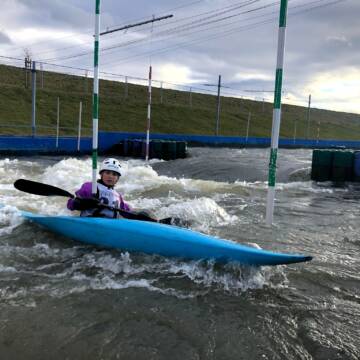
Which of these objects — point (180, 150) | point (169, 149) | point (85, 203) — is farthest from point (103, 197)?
point (180, 150)

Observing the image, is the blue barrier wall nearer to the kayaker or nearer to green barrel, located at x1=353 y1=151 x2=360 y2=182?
green barrel, located at x1=353 y1=151 x2=360 y2=182

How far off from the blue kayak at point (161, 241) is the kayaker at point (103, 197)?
0.16 metres

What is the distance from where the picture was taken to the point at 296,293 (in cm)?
376

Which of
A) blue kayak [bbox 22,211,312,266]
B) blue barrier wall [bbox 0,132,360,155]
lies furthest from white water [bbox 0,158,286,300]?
blue barrier wall [bbox 0,132,360,155]

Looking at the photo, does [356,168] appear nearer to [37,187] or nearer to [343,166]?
[343,166]

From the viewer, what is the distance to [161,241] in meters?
4.21

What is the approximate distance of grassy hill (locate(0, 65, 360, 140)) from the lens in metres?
27.3

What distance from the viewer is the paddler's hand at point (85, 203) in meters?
4.77

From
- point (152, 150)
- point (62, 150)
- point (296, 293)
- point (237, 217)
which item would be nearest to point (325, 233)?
point (237, 217)

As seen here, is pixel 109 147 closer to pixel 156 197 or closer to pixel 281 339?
pixel 156 197

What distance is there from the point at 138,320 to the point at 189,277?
90cm

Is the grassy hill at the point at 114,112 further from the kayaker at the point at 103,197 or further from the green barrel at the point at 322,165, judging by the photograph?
the kayaker at the point at 103,197

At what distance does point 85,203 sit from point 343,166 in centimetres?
935

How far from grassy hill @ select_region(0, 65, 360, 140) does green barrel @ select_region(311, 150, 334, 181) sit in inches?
532
